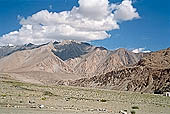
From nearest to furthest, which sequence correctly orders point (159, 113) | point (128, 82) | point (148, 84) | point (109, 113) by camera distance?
1. point (109, 113)
2. point (159, 113)
3. point (148, 84)
4. point (128, 82)

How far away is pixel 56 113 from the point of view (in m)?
18.6

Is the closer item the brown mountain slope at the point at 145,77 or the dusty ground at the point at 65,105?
the dusty ground at the point at 65,105

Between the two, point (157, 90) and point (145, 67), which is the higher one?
point (145, 67)

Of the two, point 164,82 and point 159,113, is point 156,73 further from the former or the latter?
point 159,113

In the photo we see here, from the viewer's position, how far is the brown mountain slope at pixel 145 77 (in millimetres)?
111938

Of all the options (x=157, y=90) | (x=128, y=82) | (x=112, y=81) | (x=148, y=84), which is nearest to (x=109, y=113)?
(x=157, y=90)

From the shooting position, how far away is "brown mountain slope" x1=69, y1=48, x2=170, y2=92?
112m

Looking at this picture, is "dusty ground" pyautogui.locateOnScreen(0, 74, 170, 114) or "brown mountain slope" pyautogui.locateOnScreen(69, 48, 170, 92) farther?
"brown mountain slope" pyautogui.locateOnScreen(69, 48, 170, 92)

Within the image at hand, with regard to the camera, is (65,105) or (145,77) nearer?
(65,105)

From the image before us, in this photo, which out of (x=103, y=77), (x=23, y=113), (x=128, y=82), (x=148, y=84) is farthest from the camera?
(x=103, y=77)

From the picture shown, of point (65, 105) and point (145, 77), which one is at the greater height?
point (145, 77)

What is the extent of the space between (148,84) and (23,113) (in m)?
106

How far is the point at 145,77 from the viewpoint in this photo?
12394cm

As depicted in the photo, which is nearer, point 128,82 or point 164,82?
point 164,82
